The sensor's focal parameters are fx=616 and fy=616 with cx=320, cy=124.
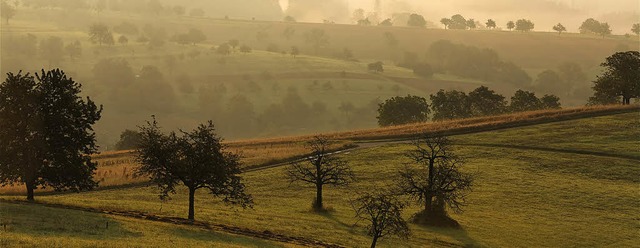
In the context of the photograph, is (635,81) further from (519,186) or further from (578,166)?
(519,186)

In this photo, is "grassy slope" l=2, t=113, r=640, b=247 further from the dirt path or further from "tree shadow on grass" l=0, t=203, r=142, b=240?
"tree shadow on grass" l=0, t=203, r=142, b=240

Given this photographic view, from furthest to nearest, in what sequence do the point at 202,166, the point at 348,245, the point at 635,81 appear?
the point at 635,81, the point at 202,166, the point at 348,245

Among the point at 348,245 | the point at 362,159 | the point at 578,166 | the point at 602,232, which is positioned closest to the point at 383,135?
the point at 362,159

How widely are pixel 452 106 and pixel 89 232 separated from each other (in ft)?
411

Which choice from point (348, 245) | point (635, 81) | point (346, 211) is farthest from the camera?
point (635, 81)

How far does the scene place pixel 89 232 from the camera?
4144 centimetres

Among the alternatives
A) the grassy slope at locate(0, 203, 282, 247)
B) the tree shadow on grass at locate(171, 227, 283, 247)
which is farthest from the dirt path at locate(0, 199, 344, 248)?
the grassy slope at locate(0, 203, 282, 247)

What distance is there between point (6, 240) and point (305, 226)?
27064mm

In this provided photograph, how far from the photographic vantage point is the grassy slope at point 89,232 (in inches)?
1433

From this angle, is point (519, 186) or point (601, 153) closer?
point (519, 186)

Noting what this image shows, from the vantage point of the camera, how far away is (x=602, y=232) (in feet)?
194

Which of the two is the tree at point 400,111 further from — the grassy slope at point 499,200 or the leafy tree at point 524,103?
the grassy slope at point 499,200

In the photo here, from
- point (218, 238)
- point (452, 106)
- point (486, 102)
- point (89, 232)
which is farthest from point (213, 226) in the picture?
point (486, 102)

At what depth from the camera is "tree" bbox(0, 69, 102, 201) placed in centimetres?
5422
